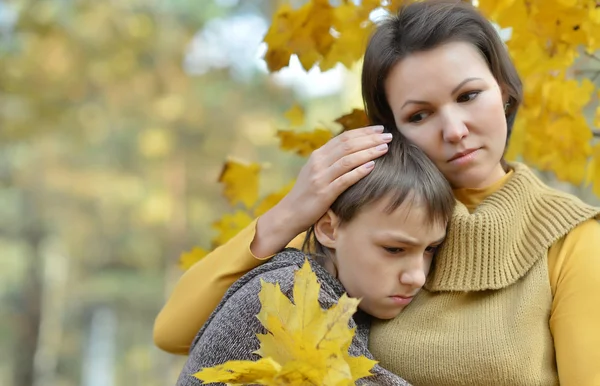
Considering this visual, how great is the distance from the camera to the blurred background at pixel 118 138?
30.7 feet

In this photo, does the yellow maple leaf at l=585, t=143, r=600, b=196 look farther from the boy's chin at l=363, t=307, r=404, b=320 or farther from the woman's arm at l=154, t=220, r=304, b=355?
the woman's arm at l=154, t=220, r=304, b=355

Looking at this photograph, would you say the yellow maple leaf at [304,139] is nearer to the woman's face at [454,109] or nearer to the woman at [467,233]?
the woman at [467,233]

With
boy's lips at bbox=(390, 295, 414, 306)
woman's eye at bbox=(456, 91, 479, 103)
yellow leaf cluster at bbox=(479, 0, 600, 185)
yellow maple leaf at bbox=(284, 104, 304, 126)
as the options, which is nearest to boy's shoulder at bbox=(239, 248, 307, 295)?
boy's lips at bbox=(390, 295, 414, 306)

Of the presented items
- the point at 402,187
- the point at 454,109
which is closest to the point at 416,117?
the point at 454,109

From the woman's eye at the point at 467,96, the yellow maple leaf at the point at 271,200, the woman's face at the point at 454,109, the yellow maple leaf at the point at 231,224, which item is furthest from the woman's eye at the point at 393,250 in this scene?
the yellow maple leaf at the point at 231,224

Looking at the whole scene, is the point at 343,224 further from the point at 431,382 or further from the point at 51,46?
the point at 51,46

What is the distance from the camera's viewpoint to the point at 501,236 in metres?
1.56

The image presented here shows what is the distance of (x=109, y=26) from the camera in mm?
9359

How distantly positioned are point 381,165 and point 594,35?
0.69m

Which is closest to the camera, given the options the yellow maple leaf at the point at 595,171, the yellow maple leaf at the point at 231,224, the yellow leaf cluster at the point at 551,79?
the yellow leaf cluster at the point at 551,79

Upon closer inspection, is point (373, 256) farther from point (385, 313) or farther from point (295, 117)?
point (295, 117)

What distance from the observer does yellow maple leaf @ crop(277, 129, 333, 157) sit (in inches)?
84.4

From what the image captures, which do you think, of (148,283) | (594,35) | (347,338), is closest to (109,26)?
(148,283)

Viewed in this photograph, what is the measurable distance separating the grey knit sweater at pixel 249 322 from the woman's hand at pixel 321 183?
0.05 metres
